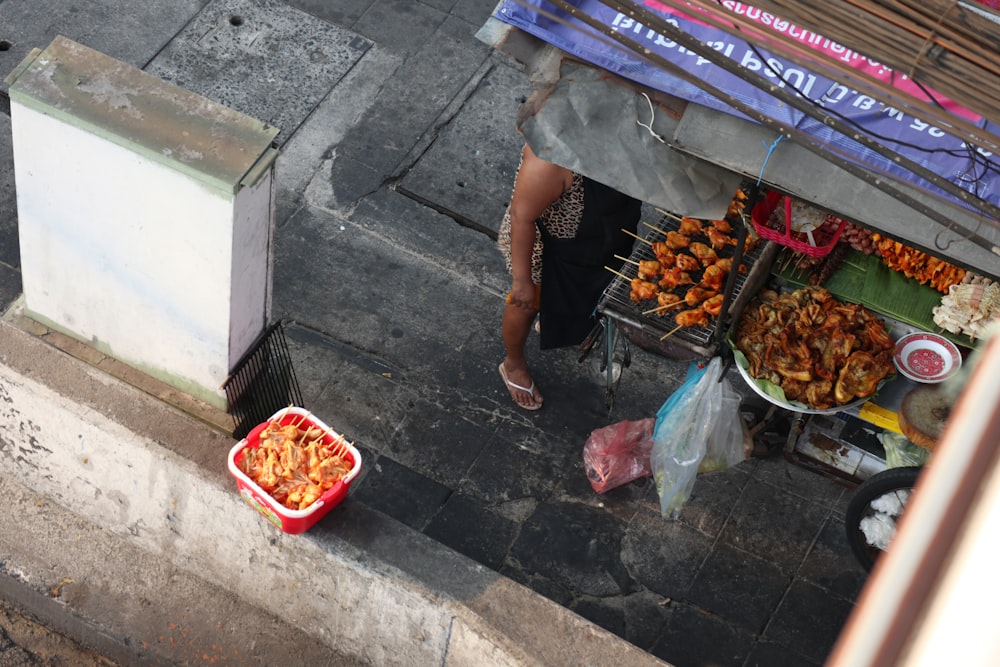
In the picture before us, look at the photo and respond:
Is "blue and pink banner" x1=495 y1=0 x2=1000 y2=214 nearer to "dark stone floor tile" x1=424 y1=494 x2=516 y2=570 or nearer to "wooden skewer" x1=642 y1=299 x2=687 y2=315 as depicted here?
"wooden skewer" x1=642 y1=299 x2=687 y2=315

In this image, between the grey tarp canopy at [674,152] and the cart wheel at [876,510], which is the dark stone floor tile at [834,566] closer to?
the cart wheel at [876,510]

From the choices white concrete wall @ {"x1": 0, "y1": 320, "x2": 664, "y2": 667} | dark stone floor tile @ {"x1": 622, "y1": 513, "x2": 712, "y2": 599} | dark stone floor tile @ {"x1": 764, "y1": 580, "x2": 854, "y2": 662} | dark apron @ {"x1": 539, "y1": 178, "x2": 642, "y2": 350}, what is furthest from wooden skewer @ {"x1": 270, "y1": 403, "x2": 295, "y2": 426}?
dark stone floor tile @ {"x1": 764, "y1": 580, "x2": 854, "y2": 662}

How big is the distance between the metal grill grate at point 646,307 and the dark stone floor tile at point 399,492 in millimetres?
1332

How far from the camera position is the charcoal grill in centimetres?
507

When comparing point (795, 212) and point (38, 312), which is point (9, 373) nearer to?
point (38, 312)

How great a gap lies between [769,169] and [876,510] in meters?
2.15

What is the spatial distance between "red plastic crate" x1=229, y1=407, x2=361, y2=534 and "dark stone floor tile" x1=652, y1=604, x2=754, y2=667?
197 cm

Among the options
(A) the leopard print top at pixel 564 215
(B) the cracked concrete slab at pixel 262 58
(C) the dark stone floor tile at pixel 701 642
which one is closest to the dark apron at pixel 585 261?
(A) the leopard print top at pixel 564 215

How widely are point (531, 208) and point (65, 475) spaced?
7.68ft

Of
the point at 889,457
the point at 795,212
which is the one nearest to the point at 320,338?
the point at 795,212

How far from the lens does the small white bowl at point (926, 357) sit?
5.07m

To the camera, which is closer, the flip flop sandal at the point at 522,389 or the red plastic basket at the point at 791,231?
the red plastic basket at the point at 791,231

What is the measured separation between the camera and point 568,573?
5492 millimetres

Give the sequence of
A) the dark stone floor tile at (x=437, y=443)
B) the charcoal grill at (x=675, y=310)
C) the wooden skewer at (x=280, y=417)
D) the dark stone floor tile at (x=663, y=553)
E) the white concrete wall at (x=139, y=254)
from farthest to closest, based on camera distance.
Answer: the dark stone floor tile at (x=437, y=443)
the dark stone floor tile at (x=663, y=553)
the charcoal grill at (x=675, y=310)
the wooden skewer at (x=280, y=417)
the white concrete wall at (x=139, y=254)
